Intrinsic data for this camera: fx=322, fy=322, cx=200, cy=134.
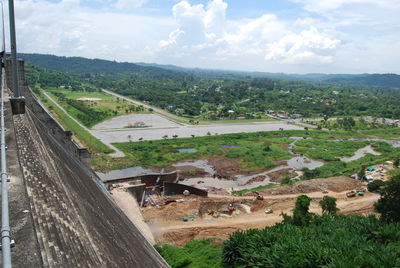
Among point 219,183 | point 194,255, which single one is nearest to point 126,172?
point 219,183

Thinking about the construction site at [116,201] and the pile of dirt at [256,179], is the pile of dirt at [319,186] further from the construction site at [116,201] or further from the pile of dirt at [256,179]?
the pile of dirt at [256,179]

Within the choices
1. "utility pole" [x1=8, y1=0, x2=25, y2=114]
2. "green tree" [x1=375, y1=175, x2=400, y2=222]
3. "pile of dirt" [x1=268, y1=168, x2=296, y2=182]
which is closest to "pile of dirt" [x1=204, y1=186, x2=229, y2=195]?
"pile of dirt" [x1=268, y1=168, x2=296, y2=182]

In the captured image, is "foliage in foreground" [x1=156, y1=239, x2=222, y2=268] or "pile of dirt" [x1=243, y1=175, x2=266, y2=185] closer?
"foliage in foreground" [x1=156, y1=239, x2=222, y2=268]

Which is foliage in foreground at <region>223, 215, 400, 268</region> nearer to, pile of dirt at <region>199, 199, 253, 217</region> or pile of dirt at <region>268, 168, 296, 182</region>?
pile of dirt at <region>199, 199, 253, 217</region>

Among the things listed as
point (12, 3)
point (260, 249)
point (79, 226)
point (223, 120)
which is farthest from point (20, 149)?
point (223, 120)

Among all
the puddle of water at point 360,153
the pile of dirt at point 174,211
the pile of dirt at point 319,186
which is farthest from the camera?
the puddle of water at point 360,153

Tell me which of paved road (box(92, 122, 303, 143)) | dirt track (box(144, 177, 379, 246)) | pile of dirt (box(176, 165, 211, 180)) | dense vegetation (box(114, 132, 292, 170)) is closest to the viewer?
dirt track (box(144, 177, 379, 246))

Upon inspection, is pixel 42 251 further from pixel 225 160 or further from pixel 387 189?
pixel 225 160

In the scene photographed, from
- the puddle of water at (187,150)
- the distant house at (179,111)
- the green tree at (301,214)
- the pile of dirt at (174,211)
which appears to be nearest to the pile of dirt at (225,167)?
the puddle of water at (187,150)
